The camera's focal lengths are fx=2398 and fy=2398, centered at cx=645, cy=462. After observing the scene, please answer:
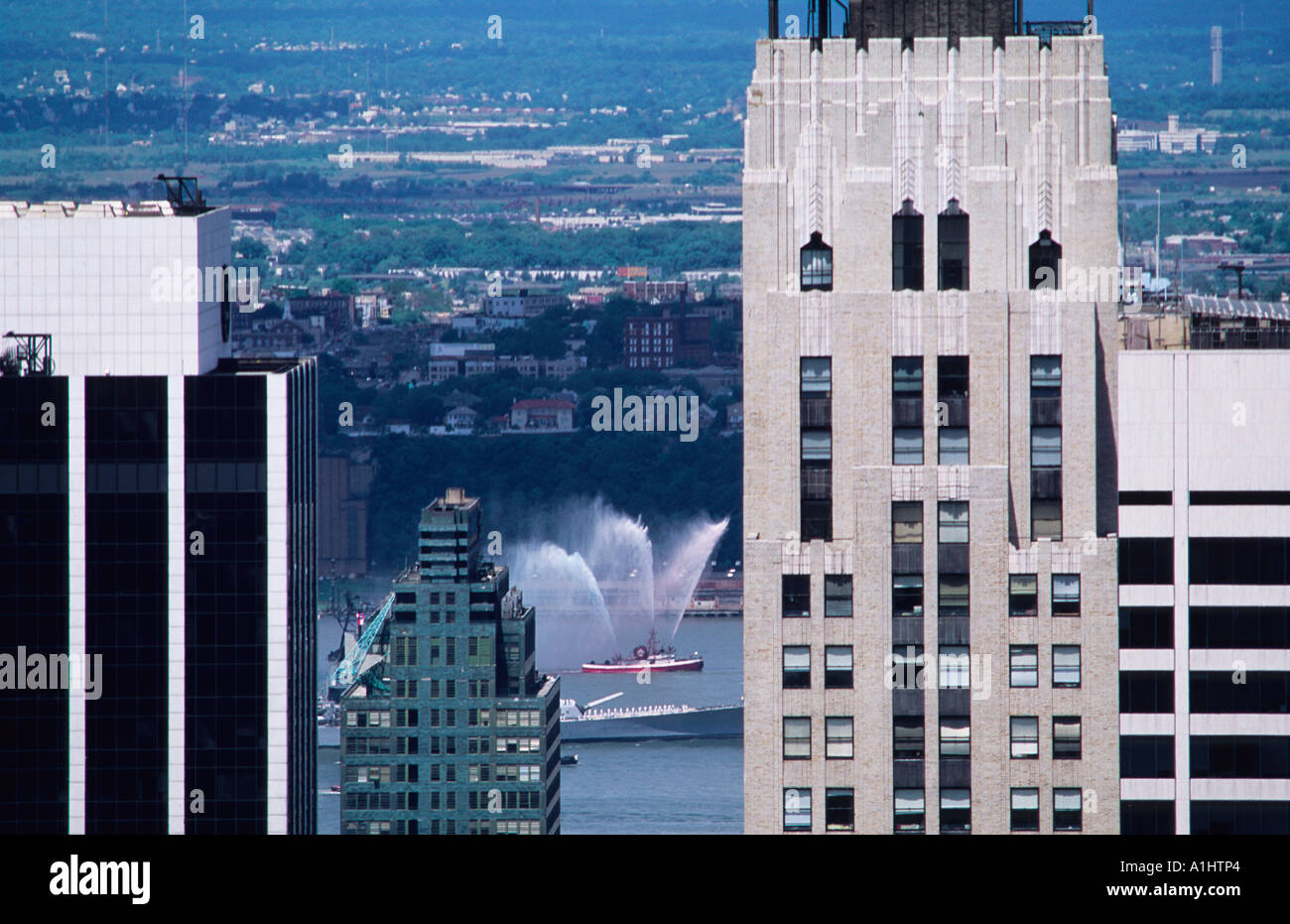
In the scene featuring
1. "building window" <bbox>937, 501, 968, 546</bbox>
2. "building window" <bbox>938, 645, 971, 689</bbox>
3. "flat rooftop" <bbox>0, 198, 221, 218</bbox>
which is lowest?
"building window" <bbox>938, 645, 971, 689</bbox>

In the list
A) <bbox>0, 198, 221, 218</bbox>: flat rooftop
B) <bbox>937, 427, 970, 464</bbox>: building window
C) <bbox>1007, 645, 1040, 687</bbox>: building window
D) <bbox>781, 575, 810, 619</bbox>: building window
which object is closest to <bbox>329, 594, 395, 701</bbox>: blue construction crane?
<bbox>0, 198, 221, 218</bbox>: flat rooftop

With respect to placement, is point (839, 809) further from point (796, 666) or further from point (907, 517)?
point (907, 517)

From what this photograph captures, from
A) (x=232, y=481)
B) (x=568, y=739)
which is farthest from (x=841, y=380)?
(x=568, y=739)

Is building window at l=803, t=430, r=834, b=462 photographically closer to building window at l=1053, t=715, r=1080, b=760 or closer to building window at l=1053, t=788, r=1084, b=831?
building window at l=1053, t=715, r=1080, b=760
